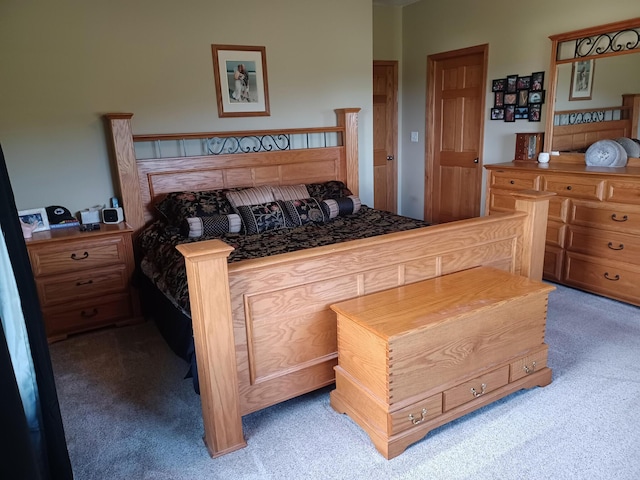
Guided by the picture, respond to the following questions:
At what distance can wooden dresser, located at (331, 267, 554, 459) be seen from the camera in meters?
1.95

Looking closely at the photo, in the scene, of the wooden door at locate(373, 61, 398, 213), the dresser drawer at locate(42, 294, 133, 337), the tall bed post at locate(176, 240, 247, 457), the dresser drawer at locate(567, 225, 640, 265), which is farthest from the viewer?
the wooden door at locate(373, 61, 398, 213)

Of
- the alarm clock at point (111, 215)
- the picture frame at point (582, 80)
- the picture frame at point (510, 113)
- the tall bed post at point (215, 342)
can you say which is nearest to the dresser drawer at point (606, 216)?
the picture frame at point (582, 80)

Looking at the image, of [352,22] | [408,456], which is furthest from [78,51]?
[408,456]

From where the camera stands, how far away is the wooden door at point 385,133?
5586mm

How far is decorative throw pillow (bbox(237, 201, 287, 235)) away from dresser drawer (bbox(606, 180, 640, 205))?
2.38 m

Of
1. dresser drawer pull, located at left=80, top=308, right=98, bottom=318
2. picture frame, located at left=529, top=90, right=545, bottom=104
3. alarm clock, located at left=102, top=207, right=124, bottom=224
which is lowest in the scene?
dresser drawer pull, located at left=80, top=308, right=98, bottom=318

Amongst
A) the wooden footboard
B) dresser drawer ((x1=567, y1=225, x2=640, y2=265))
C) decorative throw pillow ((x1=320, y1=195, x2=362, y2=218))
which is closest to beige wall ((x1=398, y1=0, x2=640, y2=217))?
dresser drawer ((x1=567, y1=225, x2=640, y2=265))

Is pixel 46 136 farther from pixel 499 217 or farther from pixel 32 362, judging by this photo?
pixel 499 217

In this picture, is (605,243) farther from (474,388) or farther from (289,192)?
(289,192)

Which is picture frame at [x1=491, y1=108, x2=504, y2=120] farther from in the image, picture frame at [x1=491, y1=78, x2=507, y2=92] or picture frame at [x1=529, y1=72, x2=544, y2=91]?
picture frame at [x1=529, y1=72, x2=544, y2=91]

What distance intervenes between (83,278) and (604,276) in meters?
3.78

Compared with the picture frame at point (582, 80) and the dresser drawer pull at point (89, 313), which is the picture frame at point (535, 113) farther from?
the dresser drawer pull at point (89, 313)

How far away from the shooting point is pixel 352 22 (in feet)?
14.2

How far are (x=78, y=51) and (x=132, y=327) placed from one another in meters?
2.01
